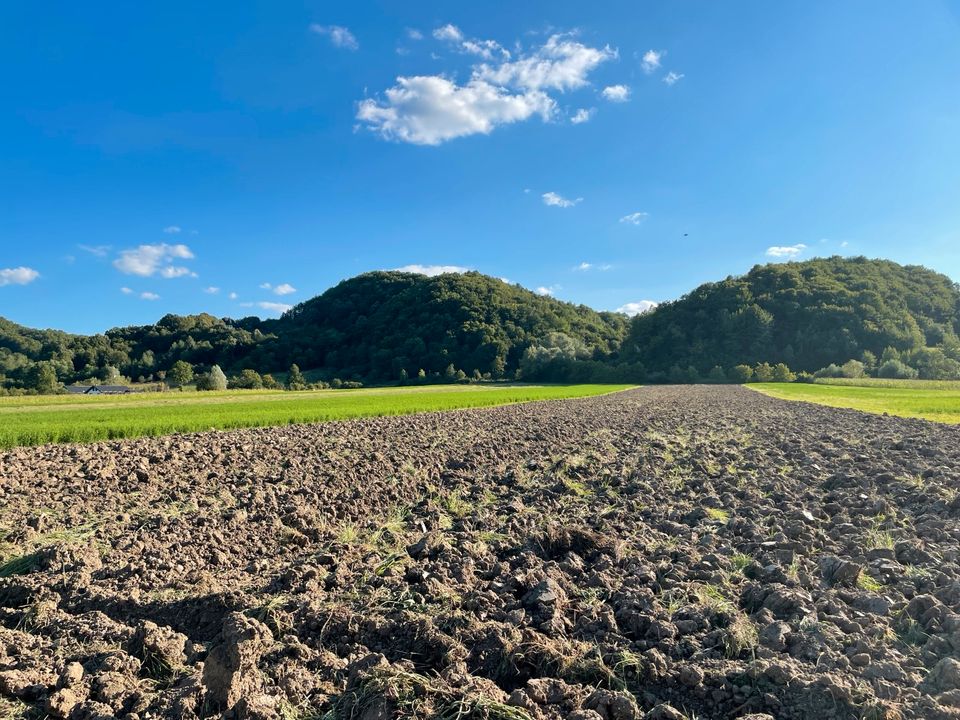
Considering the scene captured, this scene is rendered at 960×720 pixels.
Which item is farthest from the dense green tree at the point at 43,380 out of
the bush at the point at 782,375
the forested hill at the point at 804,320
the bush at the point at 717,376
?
the bush at the point at 782,375

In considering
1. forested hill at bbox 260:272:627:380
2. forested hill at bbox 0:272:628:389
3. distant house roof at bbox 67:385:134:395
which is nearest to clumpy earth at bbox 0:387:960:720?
distant house roof at bbox 67:385:134:395

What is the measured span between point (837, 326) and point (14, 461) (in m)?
126

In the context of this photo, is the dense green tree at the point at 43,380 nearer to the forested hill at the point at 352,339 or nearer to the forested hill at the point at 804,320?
the forested hill at the point at 352,339

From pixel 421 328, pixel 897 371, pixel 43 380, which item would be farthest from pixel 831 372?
pixel 43 380

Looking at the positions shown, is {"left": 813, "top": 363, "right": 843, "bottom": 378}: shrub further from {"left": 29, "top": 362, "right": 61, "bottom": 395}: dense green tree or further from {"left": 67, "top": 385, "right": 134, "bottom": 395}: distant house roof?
{"left": 29, "top": 362, "right": 61, "bottom": 395}: dense green tree

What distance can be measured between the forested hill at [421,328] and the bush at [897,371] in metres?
48.1

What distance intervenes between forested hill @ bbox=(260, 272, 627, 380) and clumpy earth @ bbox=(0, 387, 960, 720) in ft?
334

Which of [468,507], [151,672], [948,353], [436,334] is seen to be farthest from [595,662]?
[948,353]

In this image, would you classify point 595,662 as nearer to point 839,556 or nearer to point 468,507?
point 839,556

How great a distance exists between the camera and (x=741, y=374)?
328 feet

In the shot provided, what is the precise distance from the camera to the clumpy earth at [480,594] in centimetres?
334

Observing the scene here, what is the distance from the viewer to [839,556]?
5.64 metres

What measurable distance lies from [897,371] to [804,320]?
83.5 feet

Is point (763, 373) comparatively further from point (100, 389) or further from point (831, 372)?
point (100, 389)
